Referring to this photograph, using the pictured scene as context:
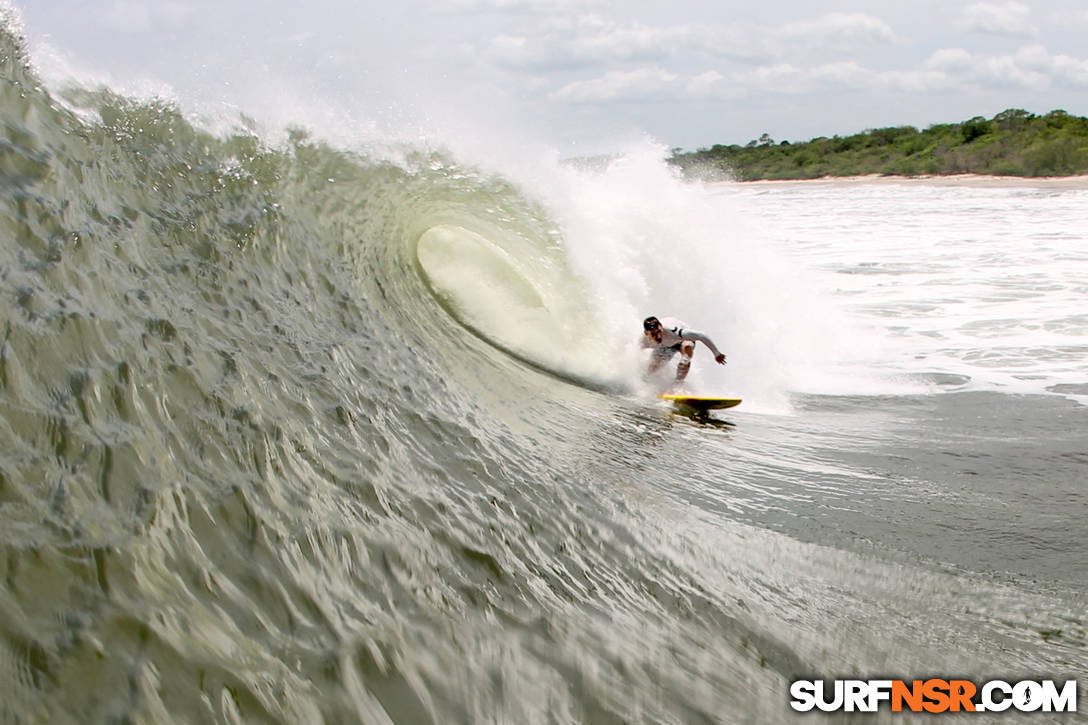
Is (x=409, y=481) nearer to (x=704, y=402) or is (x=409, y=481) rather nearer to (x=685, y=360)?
(x=704, y=402)

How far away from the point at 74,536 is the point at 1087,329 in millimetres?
11855

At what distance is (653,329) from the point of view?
8320mm

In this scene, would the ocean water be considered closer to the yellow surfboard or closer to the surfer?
the yellow surfboard

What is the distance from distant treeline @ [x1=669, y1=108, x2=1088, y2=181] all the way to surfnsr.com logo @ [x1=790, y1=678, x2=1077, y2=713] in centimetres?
3397

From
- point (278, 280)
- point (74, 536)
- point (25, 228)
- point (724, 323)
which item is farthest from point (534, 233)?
point (74, 536)

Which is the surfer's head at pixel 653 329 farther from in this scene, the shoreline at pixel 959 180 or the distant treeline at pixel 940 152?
the shoreline at pixel 959 180

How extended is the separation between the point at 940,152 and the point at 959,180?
864cm

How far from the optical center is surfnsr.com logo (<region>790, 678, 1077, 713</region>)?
2887 millimetres

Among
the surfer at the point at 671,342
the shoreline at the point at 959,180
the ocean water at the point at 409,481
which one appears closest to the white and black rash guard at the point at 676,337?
the surfer at the point at 671,342

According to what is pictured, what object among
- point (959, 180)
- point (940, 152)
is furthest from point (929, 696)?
point (940, 152)

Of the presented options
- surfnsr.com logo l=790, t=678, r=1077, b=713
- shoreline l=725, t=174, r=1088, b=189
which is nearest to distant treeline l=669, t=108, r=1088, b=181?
shoreline l=725, t=174, r=1088, b=189

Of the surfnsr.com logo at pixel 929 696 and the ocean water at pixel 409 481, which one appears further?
the surfnsr.com logo at pixel 929 696

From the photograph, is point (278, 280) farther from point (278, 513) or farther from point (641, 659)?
point (641, 659)

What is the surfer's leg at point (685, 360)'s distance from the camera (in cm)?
833
